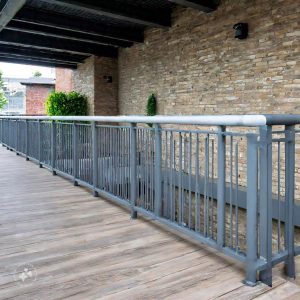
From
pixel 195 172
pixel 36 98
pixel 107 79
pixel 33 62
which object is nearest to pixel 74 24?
pixel 107 79

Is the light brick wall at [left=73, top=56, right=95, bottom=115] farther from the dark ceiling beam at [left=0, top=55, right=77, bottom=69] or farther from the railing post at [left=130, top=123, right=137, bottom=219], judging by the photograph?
the railing post at [left=130, top=123, right=137, bottom=219]

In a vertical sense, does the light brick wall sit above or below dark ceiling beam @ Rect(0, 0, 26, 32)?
below

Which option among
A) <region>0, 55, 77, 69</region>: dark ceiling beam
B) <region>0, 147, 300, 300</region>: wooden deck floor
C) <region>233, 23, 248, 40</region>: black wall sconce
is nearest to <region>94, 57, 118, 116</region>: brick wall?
<region>0, 55, 77, 69</region>: dark ceiling beam

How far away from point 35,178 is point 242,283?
13.6 feet

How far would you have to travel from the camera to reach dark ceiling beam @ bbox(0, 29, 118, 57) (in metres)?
8.61

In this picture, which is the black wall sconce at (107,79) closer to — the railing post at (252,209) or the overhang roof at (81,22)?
the overhang roof at (81,22)

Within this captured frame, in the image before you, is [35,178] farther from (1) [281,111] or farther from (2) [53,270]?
(1) [281,111]

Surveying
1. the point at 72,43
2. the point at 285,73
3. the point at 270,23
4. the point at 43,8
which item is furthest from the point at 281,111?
the point at 72,43

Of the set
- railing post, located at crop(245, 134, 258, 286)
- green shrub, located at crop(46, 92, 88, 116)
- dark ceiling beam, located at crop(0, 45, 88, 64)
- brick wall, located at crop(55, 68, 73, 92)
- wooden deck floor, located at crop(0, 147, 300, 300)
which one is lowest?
wooden deck floor, located at crop(0, 147, 300, 300)

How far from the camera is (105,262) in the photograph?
6.98 ft

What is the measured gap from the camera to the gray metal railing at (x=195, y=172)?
181cm

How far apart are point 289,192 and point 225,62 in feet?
16.5

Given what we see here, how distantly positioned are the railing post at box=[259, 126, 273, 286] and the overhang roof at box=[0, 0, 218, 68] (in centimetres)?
523

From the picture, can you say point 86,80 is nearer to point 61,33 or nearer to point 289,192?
point 61,33
